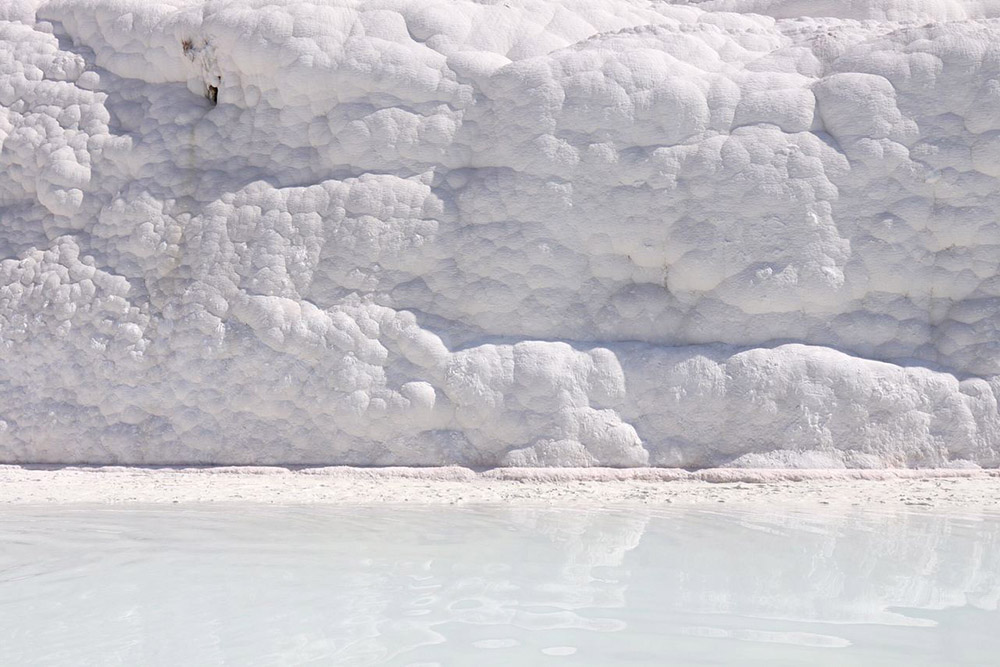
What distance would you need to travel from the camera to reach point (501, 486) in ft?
14.4

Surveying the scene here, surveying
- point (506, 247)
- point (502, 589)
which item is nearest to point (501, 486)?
point (506, 247)

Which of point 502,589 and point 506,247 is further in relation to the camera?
point 506,247

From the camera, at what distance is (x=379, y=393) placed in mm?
4691

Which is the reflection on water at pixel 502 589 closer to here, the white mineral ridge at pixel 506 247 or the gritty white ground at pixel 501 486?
the gritty white ground at pixel 501 486

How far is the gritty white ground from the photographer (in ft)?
13.2

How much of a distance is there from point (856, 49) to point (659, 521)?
110 inches

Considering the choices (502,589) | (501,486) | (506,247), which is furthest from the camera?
(506,247)

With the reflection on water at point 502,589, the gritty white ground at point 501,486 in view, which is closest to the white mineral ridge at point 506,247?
the gritty white ground at point 501,486

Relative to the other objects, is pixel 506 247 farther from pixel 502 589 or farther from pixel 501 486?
pixel 502 589

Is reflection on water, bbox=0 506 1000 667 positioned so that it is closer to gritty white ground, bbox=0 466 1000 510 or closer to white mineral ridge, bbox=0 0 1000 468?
gritty white ground, bbox=0 466 1000 510

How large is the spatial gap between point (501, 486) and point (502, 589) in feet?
6.27

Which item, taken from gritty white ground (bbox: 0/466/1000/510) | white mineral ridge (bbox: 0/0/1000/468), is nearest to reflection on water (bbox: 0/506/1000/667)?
gritty white ground (bbox: 0/466/1000/510)

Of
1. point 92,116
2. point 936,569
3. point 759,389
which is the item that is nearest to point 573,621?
point 936,569

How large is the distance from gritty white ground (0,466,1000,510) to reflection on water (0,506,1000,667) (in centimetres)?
41
